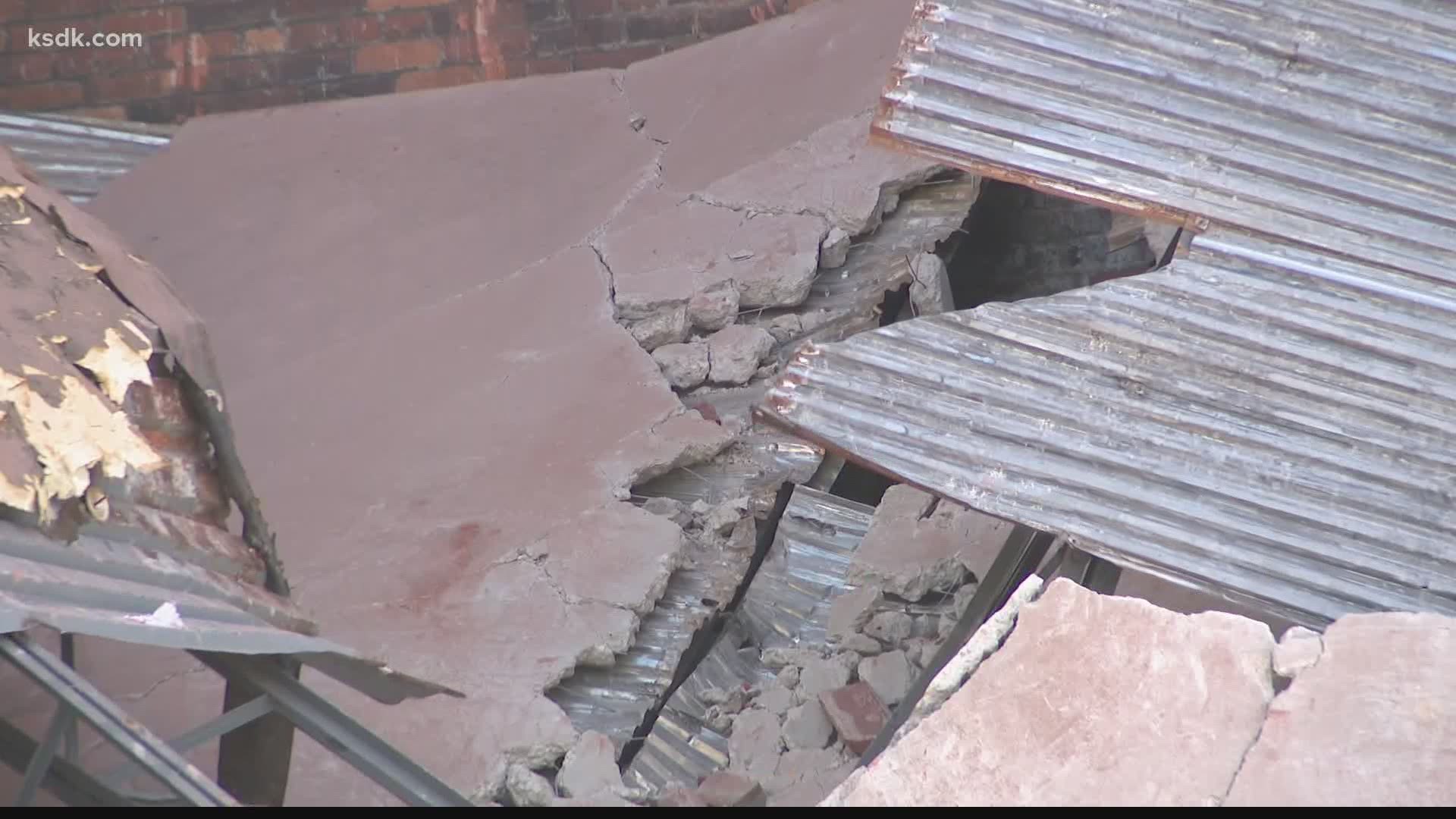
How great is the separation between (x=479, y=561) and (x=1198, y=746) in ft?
8.63

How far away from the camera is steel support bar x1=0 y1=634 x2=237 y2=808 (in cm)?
232

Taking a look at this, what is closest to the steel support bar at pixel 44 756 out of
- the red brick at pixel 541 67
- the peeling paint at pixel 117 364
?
the peeling paint at pixel 117 364

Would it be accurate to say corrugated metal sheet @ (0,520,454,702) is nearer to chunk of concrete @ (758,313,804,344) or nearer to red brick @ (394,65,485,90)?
chunk of concrete @ (758,313,804,344)

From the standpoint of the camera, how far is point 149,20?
6.53m

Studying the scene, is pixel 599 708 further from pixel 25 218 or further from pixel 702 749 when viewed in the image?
pixel 25 218

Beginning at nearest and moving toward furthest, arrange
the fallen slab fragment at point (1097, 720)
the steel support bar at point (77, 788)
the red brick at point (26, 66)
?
the fallen slab fragment at point (1097, 720)
the steel support bar at point (77, 788)
the red brick at point (26, 66)

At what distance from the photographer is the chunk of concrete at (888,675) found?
3.73 m

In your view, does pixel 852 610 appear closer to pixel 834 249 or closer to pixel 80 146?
pixel 834 249

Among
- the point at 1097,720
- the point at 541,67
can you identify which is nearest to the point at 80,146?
the point at 541,67

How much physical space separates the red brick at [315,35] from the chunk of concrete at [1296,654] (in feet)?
17.8

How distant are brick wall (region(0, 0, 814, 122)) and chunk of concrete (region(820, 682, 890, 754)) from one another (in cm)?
356

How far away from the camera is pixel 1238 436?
290 cm

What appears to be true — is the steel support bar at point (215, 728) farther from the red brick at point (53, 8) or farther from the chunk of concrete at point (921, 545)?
the red brick at point (53, 8)

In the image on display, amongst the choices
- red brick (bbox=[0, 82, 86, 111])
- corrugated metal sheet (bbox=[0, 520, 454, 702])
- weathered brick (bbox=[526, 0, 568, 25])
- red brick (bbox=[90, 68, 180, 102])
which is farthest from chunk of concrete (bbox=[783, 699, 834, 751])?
red brick (bbox=[0, 82, 86, 111])
